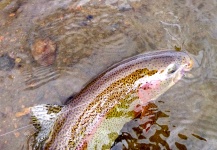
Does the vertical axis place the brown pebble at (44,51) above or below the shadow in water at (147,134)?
above

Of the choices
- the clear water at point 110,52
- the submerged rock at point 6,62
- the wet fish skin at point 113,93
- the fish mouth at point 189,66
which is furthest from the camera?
the submerged rock at point 6,62

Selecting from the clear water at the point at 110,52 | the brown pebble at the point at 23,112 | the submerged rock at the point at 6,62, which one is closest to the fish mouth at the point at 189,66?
the clear water at the point at 110,52

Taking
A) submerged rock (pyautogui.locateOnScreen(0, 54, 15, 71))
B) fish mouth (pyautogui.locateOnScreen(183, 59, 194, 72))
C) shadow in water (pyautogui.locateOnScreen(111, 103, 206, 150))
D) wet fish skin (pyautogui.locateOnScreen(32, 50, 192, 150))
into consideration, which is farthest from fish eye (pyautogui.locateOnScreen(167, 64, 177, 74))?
submerged rock (pyautogui.locateOnScreen(0, 54, 15, 71))

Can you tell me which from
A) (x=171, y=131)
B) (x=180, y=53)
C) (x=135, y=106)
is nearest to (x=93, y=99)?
(x=135, y=106)

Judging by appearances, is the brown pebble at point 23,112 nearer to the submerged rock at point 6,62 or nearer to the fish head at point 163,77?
the submerged rock at point 6,62

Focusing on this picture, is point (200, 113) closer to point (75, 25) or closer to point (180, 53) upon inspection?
point (180, 53)

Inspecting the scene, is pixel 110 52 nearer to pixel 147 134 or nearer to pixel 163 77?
pixel 163 77
